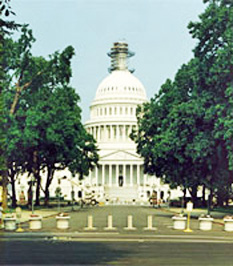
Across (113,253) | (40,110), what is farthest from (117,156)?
(113,253)

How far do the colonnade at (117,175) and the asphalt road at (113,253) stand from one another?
148186mm

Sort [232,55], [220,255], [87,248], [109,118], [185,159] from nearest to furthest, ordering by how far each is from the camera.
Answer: [220,255], [87,248], [232,55], [185,159], [109,118]

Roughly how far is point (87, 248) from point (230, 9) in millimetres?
29629

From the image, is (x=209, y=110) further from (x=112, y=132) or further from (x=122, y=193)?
(x=112, y=132)

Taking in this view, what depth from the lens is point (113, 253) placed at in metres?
24.7

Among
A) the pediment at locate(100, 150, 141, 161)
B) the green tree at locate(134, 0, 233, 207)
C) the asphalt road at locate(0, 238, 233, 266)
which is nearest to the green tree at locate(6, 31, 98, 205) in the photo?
the green tree at locate(134, 0, 233, 207)

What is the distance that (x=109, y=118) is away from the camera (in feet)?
Result: 632

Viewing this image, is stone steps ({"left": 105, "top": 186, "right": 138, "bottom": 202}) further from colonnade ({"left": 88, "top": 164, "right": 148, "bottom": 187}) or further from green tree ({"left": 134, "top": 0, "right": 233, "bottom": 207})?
green tree ({"left": 134, "top": 0, "right": 233, "bottom": 207})

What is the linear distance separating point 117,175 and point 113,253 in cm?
15806

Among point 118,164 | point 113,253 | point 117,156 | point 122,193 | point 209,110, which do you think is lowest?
point 113,253

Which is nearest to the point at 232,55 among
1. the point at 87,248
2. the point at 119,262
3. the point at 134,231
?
the point at 134,231

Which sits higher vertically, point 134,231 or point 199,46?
point 199,46

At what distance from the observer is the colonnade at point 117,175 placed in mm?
179925

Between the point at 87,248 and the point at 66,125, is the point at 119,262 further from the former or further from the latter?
the point at 66,125
